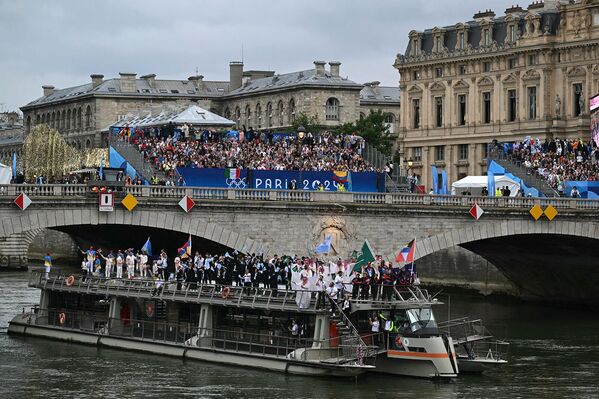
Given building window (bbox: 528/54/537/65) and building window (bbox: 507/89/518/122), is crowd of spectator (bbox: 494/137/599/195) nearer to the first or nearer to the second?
building window (bbox: 528/54/537/65)

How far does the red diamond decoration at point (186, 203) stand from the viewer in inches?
3076

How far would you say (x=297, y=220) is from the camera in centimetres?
8150

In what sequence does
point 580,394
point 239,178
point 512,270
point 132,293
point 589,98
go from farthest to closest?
point 589,98
point 512,270
point 239,178
point 132,293
point 580,394

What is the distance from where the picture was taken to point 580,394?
62625 mm

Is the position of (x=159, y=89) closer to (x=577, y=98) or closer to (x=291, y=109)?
(x=291, y=109)

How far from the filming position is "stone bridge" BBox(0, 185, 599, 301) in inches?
3007

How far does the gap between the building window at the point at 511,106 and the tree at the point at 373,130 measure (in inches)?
891

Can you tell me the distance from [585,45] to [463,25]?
13.8 metres

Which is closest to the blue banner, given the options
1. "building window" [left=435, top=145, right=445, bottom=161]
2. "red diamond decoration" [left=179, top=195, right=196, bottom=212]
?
"red diamond decoration" [left=179, top=195, right=196, bottom=212]

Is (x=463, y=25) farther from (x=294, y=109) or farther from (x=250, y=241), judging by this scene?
(x=250, y=241)

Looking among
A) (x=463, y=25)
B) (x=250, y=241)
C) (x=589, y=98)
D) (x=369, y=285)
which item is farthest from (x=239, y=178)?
(x=463, y=25)

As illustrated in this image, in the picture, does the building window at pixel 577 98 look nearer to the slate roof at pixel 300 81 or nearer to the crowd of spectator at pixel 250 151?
the crowd of spectator at pixel 250 151

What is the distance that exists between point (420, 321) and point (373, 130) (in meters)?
82.3

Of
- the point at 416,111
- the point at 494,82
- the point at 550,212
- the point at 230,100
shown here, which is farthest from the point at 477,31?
the point at 230,100
